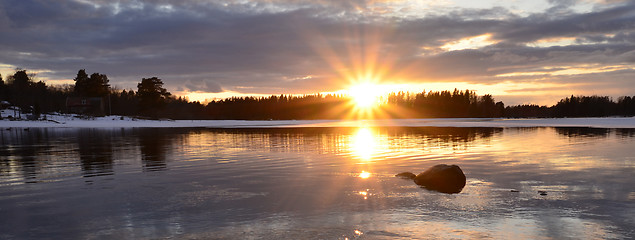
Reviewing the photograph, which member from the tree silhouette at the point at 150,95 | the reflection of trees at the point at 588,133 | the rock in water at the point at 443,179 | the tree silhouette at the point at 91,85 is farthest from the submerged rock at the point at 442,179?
the tree silhouette at the point at 91,85

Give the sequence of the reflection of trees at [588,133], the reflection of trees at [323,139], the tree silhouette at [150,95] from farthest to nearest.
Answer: the tree silhouette at [150,95]
the reflection of trees at [588,133]
the reflection of trees at [323,139]

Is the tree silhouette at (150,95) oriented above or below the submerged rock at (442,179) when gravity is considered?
above

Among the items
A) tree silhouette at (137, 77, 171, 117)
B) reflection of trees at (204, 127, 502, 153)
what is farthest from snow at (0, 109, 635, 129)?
reflection of trees at (204, 127, 502, 153)

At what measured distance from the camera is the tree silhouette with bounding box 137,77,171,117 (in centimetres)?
11750

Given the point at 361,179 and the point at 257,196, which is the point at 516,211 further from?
the point at 257,196

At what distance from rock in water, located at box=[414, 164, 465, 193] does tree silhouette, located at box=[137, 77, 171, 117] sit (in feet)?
383

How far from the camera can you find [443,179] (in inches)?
579

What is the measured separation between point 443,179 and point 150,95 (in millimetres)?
118136

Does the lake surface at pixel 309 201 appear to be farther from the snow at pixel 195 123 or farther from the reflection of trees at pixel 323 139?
the snow at pixel 195 123

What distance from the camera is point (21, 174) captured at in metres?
17.6

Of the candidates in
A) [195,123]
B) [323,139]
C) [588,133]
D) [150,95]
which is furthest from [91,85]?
[588,133]

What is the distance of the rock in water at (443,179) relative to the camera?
567 inches

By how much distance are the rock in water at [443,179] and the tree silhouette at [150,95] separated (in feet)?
383

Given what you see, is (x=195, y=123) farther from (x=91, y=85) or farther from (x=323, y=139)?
(x=323, y=139)
